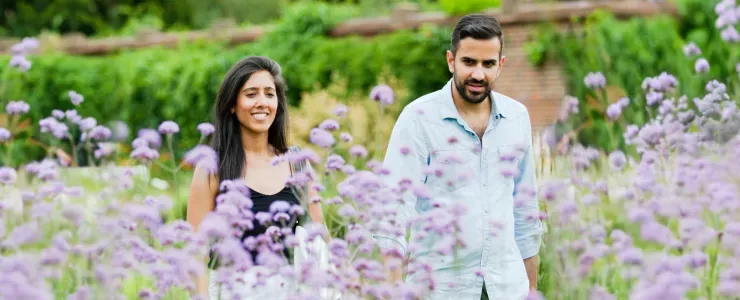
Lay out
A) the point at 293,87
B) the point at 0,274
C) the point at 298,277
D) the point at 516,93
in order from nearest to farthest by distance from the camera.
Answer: the point at 0,274 < the point at 298,277 < the point at 516,93 < the point at 293,87

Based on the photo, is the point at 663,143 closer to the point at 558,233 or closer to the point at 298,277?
the point at 558,233

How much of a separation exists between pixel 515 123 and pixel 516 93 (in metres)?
10.8

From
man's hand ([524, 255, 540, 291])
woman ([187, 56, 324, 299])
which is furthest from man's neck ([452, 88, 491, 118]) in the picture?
woman ([187, 56, 324, 299])

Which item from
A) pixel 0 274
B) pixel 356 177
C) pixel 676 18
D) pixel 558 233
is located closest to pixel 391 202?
pixel 356 177

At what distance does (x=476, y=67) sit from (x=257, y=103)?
0.86 m

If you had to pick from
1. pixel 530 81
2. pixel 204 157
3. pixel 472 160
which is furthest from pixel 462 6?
pixel 204 157

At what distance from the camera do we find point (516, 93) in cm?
1412

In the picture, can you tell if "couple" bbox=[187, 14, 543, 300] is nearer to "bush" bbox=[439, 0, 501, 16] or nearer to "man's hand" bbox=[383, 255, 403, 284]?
"man's hand" bbox=[383, 255, 403, 284]

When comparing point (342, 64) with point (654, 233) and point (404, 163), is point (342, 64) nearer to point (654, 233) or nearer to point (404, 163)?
point (404, 163)

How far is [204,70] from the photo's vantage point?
15469 millimetres

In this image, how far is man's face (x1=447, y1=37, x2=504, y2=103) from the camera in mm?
3172

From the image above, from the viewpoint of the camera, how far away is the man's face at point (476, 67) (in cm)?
317

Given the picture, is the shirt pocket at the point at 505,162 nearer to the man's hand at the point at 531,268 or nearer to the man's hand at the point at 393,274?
the man's hand at the point at 531,268

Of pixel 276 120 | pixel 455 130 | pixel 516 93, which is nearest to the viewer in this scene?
pixel 455 130
